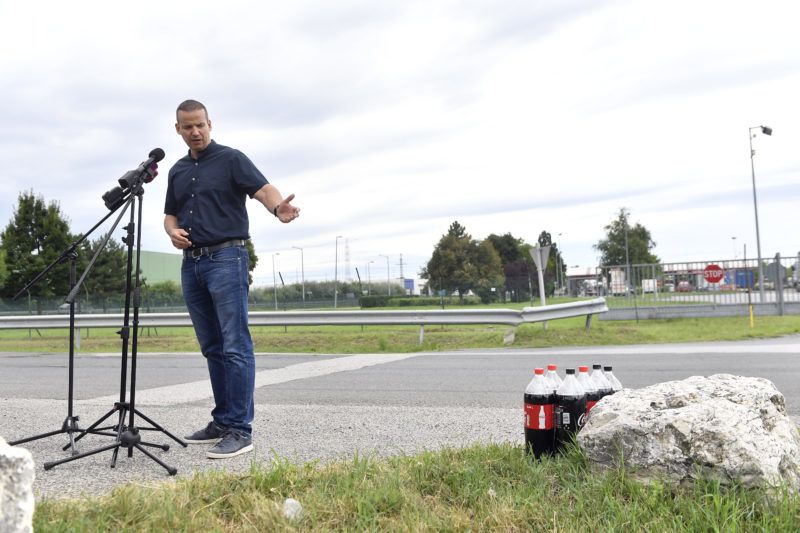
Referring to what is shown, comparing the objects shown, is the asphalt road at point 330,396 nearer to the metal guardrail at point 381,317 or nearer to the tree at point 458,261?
the metal guardrail at point 381,317

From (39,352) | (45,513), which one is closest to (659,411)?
(45,513)

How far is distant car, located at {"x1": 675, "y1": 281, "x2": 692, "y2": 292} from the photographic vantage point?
68.3 feet

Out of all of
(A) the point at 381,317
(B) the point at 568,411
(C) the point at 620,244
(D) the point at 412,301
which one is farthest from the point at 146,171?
(C) the point at 620,244

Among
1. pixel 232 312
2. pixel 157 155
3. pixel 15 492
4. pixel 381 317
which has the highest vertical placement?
pixel 157 155

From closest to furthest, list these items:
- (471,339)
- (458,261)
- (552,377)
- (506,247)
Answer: (552,377) < (471,339) < (458,261) < (506,247)

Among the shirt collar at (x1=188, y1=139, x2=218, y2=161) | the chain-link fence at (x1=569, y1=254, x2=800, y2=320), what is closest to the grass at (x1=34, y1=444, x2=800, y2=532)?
the shirt collar at (x1=188, y1=139, x2=218, y2=161)

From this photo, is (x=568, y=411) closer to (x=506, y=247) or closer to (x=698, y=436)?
(x=698, y=436)

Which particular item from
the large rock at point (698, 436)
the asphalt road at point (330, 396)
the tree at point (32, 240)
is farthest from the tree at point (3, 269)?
Answer: the large rock at point (698, 436)

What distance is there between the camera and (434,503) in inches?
121

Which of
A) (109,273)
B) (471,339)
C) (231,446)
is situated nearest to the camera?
(231,446)

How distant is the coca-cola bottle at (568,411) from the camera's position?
3688 mm

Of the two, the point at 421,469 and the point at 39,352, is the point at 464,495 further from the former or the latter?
the point at 39,352

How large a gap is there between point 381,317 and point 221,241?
32.3 ft

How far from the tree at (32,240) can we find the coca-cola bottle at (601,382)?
48.3 meters
